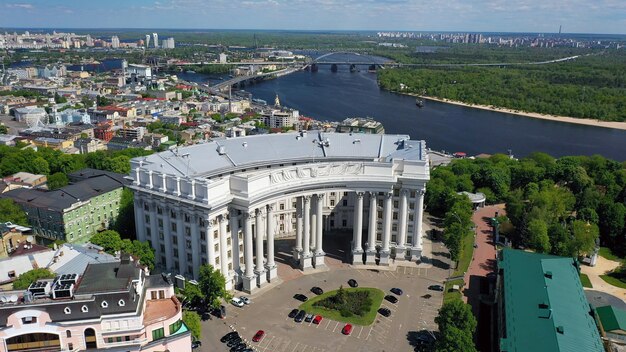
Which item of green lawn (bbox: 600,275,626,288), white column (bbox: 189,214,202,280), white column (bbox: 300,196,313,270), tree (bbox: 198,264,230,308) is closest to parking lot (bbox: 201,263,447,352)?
white column (bbox: 300,196,313,270)

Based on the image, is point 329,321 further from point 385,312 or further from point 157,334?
point 157,334

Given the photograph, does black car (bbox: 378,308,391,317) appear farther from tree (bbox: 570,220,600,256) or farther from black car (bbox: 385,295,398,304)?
tree (bbox: 570,220,600,256)

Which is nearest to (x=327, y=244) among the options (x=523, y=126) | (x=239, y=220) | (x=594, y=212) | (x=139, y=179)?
(x=239, y=220)

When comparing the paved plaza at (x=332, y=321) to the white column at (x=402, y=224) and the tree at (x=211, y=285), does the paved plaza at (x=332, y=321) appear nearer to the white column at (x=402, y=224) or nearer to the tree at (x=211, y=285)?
the white column at (x=402, y=224)

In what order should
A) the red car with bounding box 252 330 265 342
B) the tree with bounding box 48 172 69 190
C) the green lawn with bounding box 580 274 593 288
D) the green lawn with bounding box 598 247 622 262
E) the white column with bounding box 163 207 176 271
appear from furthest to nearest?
the tree with bounding box 48 172 69 190
the green lawn with bounding box 598 247 622 262
the green lawn with bounding box 580 274 593 288
the white column with bounding box 163 207 176 271
the red car with bounding box 252 330 265 342

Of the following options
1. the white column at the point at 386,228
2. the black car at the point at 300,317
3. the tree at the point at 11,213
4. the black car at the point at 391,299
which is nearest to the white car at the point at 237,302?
the black car at the point at 300,317
